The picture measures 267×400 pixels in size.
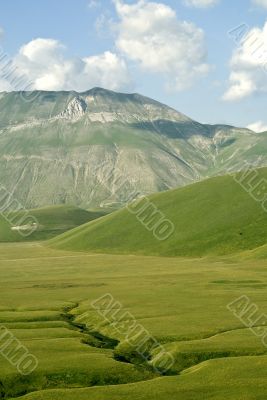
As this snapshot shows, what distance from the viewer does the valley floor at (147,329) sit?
175 feet

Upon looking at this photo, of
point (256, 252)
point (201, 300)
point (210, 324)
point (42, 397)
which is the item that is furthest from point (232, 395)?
point (256, 252)

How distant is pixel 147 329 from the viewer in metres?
77.6

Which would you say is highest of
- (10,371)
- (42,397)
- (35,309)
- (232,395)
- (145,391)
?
(35,309)

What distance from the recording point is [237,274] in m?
142

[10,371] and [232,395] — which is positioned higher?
[10,371]

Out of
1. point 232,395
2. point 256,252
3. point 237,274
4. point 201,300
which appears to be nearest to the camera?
point 232,395

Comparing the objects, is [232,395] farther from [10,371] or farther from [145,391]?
[10,371]

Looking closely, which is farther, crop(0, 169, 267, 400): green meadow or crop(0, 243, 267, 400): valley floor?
crop(0, 169, 267, 400): green meadow

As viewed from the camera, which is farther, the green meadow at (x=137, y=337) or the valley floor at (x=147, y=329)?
the green meadow at (x=137, y=337)

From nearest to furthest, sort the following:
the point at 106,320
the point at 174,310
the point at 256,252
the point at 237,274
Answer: the point at 106,320 < the point at 174,310 < the point at 237,274 < the point at 256,252

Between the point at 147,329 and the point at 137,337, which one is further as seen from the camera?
the point at 147,329

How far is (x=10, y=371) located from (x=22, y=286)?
75.7 meters

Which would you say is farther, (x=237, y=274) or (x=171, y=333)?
(x=237, y=274)

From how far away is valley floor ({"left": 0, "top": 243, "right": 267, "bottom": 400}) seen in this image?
5325 centimetres
